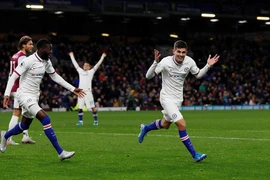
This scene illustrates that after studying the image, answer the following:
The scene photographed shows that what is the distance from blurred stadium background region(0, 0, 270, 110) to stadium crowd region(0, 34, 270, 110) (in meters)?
0.08

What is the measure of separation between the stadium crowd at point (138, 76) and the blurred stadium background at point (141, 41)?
0.25 feet

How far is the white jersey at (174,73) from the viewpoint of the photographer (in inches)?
554

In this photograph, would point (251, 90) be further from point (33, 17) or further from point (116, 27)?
point (33, 17)

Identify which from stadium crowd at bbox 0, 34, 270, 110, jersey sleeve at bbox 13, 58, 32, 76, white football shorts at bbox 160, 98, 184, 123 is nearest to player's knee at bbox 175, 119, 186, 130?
white football shorts at bbox 160, 98, 184, 123

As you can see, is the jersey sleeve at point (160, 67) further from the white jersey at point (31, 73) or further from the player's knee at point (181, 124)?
the white jersey at point (31, 73)

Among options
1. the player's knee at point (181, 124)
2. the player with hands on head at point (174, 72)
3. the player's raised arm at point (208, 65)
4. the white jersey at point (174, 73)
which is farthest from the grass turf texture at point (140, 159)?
the player's raised arm at point (208, 65)

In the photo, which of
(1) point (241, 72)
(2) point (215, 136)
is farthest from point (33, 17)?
(2) point (215, 136)

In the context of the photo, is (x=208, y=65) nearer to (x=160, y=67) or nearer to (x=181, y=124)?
(x=160, y=67)

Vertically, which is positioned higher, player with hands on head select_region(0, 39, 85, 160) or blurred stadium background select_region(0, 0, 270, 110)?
player with hands on head select_region(0, 39, 85, 160)

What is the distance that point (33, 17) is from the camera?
61469mm

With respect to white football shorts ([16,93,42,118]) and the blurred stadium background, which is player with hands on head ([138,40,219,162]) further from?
the blurred stadium background

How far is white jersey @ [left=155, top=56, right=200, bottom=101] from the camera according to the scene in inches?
554

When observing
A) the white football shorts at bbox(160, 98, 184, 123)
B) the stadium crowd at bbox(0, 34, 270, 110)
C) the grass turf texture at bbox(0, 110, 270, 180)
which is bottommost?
the stadium crowd at bbox(0, 34, 270, 110)

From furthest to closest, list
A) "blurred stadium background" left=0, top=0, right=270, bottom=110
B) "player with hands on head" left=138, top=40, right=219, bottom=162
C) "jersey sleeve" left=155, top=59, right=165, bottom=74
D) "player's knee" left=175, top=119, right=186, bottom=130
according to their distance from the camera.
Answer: "blurred stadium background" left=0, top=0, right=270, bottom=110
"jersey sleeve" left=155, top=59, right=165, bottom=74
"player with hands on head" left=138, top=40, right=219, bottom=162
"player's knee" left=175, top=119, right=186, bottom=130
